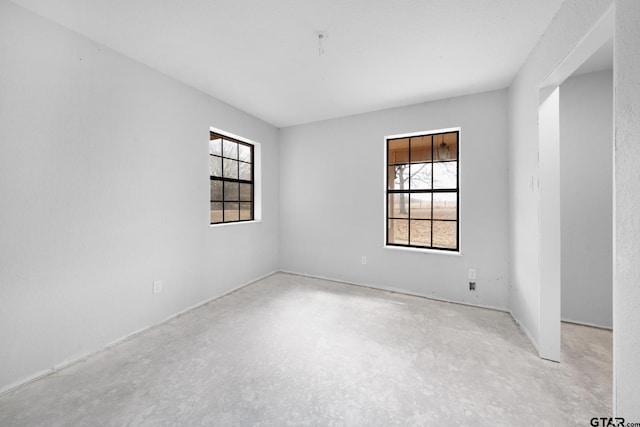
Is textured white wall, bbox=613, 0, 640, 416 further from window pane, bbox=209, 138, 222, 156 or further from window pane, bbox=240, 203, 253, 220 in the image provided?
window pane, bbox=240, 203, 253, 220

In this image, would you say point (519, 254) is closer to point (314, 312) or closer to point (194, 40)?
point (314, 312)

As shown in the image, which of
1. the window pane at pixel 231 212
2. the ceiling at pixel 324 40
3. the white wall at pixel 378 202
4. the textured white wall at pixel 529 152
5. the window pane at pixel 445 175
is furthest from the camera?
the window pane at pixel 231 212

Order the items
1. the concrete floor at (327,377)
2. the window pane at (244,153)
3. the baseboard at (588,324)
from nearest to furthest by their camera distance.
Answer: the concrete floor at (327,377), the baseboard at (588,324), the window pane at (244,153)

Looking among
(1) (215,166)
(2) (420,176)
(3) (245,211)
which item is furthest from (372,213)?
(1) (215,166)

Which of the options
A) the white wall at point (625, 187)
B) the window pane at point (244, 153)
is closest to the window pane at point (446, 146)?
the white wall at point (625, 187)

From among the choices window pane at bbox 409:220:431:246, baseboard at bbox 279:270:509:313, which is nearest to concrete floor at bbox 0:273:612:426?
baseboard at bbox 279:270:509:313

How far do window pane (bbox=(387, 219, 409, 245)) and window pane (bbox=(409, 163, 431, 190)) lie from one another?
1.75 feet

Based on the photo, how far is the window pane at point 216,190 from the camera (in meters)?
3.22

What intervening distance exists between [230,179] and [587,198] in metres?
4.19

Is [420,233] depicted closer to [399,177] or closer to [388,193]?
[388,193]

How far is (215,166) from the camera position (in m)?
3.25

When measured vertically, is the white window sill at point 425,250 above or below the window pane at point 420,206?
below

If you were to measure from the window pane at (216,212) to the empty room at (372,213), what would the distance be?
0.09 ft

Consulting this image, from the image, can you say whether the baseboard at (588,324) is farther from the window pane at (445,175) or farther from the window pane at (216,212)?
the window pane at (216,212)
